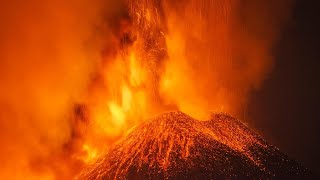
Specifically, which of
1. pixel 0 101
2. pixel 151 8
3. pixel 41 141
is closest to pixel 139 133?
pixel 41 141

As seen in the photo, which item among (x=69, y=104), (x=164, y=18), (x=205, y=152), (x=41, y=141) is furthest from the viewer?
(x=164, y=18)

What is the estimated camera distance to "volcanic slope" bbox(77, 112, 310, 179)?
28.0 ft

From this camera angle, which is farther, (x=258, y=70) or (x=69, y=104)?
(x=258, y=70)

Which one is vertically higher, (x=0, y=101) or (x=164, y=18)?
(x=164, y=18)

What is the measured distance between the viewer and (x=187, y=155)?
358 inches

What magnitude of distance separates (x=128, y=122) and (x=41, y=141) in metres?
2.58

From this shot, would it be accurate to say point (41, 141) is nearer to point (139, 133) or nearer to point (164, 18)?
point (139, 133)

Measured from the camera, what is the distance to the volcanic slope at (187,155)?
8.54 meters

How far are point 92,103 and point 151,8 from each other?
10.4 feet

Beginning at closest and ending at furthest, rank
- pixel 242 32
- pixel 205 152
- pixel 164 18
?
pixel 205 152 → pixel 164 18 → pixel 242 32

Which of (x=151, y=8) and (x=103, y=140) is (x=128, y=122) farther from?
(x=151, y=8)

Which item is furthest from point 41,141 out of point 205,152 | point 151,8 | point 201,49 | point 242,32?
point 242,32

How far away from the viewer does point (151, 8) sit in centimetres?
1232

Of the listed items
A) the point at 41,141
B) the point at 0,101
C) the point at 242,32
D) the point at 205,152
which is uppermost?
the point at 242,32
